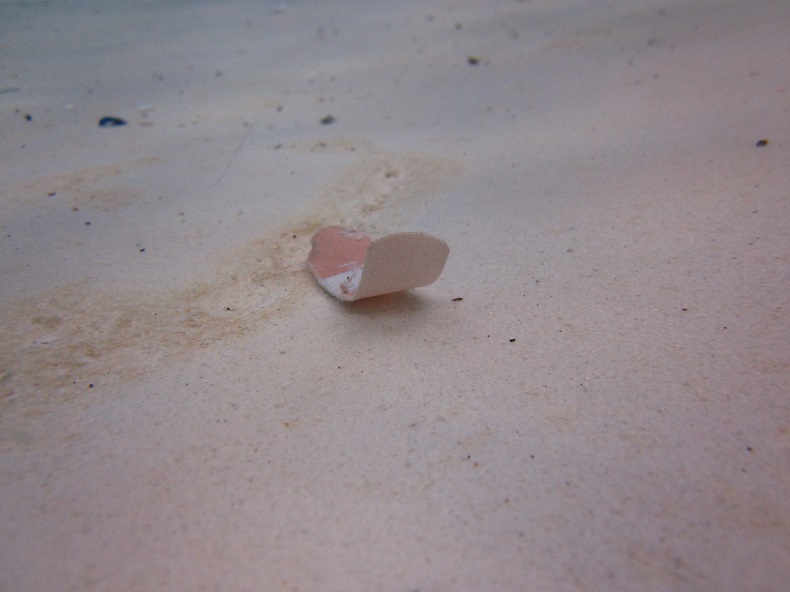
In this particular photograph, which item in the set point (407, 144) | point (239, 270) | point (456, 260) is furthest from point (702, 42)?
point (239, 270)

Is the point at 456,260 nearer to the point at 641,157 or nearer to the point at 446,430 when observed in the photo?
the point at 446,430

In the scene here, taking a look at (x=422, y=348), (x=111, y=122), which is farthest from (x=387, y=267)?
(x=111, y=122)

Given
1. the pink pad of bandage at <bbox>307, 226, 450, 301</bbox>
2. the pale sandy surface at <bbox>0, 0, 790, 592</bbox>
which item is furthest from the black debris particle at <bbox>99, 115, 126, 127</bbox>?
the pink pad of bandage at <bbox>307, 226, 450, 301</bbox>

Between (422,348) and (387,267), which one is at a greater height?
(387,267)

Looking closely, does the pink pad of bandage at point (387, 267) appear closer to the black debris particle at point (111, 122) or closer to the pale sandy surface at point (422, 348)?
the pale sandy surface at point (422, 348)

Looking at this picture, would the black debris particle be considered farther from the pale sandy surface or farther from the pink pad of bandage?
the pink pad of bandage

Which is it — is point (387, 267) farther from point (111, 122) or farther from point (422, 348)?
point (111, 122)
